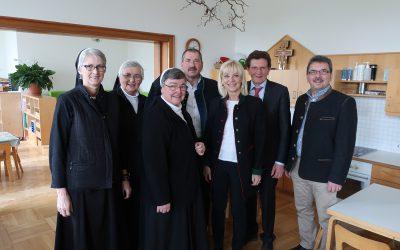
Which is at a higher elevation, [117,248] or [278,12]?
[278,12]

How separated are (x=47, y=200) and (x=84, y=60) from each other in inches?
104

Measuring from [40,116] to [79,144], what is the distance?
507 cm

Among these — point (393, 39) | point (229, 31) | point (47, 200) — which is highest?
point (229, 31)

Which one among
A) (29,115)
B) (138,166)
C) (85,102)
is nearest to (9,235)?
(138,166)

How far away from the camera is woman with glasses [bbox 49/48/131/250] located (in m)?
1.70

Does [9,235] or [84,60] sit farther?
[9,235]

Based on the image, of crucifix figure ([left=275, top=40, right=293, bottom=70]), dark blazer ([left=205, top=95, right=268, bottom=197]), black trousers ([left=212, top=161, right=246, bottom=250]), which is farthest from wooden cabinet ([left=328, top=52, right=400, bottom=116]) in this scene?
black trousers ([left=212, top=161, right=246, bottom=250])

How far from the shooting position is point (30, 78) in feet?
20.7

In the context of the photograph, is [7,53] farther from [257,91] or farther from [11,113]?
[257,91]

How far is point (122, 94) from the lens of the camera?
2.19m

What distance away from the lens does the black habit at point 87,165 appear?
1.70 meters

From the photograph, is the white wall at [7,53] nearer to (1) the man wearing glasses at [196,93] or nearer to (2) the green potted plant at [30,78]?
(2) the green potted plant at [30,78]

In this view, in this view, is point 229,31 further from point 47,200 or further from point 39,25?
point 47,200

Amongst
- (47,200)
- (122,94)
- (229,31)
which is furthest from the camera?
(229,31)
